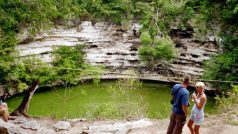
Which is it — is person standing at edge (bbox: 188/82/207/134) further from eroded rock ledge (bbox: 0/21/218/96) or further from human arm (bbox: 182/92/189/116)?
eroded rock ledge (bbox: 0/21/218/96)

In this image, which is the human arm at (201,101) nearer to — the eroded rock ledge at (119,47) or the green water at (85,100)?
the green water at (85,100)

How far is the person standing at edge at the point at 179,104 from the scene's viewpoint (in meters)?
7.50

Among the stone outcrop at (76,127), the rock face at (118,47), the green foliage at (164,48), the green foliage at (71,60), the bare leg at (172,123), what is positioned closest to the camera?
the bare leg at (172,123)

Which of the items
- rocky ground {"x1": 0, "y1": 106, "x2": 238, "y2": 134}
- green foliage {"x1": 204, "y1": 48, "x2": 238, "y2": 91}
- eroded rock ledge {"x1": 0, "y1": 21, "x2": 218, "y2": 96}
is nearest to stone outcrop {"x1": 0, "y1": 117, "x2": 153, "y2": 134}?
rocky ground {"x1": 0, "y1": 106, "x2": 238, "y2": 134}

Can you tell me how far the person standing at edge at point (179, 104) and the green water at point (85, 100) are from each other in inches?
481

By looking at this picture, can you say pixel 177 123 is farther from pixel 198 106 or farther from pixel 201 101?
pixel 201 101

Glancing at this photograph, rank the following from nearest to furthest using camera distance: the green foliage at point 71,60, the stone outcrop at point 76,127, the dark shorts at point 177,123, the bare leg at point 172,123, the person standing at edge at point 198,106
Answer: the person standing at edge at point 198,106
the dark shorts at point 177,123
the bare leg at point 172,123
the stone outcrop at point 76,127
the green foliage at point 71,60

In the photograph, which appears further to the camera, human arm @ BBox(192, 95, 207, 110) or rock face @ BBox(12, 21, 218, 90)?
rock face @ BBox(12, 21, 218, 90)

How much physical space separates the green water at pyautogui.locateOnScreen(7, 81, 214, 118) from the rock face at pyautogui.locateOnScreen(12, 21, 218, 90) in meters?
1.49

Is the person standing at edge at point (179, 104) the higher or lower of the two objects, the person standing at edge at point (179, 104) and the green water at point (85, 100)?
the higher

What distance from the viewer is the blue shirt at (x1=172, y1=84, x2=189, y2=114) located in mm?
7484

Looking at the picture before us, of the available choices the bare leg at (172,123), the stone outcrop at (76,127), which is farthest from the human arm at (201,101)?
the stone outcrop at (76,127)

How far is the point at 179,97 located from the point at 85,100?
16.3 metres

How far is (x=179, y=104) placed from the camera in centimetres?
770
